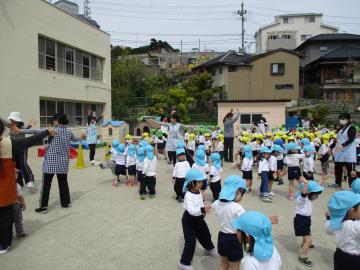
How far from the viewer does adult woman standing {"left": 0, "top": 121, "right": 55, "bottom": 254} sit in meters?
4.64

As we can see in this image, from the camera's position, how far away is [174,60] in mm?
50719

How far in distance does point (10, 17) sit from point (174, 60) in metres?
36.7

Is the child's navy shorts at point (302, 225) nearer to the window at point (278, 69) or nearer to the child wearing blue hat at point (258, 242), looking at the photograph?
the child wearing blue hat at point (258, 242)

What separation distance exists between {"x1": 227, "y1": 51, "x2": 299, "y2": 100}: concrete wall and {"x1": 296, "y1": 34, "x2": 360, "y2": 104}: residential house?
156 inches

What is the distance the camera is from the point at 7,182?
4707 millimetres

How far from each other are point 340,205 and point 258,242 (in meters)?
1.07

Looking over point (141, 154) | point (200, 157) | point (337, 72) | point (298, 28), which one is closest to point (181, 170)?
point (200, 157)

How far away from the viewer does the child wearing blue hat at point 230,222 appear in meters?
3.81

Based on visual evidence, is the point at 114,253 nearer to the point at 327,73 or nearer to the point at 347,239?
the point at 347,239

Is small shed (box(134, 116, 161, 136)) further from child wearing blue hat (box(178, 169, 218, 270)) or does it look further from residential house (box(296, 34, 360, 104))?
residential house (box(296, 34, 360, 104))

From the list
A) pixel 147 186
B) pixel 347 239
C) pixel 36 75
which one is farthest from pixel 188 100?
pixel 347 239

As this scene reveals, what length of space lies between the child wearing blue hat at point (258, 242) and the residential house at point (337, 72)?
1425 inches

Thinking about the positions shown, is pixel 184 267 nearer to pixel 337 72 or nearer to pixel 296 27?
pixel 337 72

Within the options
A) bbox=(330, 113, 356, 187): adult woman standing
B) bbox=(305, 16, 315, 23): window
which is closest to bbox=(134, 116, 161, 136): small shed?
bbox=(330, 113, 356, 187): adult woman standing
